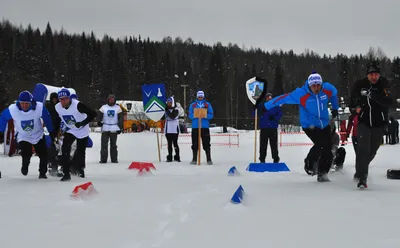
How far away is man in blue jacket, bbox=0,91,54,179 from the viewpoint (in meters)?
6.68

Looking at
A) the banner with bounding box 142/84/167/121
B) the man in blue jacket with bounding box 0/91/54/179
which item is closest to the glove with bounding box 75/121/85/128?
the man in blue jacket with bounding box 0/91/54/179

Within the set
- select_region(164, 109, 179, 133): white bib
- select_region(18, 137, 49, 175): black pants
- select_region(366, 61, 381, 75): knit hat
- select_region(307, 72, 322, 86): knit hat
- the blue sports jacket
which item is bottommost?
select_region(18, 137, 49, 175): black pants

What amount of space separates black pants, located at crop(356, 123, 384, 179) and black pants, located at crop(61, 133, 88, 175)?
14.1ft

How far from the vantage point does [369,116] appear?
5.28 meters

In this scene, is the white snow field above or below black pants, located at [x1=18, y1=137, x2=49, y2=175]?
below

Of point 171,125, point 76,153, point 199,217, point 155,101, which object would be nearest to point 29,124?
point 76,153

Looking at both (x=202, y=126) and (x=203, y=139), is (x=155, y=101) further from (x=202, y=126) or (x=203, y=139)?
(x=203, y=139)

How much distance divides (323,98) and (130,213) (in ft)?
11.3

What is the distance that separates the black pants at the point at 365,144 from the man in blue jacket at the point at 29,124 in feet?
15.8

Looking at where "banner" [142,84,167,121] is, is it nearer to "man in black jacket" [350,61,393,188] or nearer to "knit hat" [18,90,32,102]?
"knit hat" [18,90,32,102]

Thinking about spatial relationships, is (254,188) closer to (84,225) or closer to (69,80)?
(84,225)

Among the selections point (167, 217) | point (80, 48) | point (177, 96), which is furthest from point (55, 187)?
point (80, 48)

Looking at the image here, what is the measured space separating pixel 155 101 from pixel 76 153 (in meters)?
4.74

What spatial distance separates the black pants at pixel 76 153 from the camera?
6506 mm
